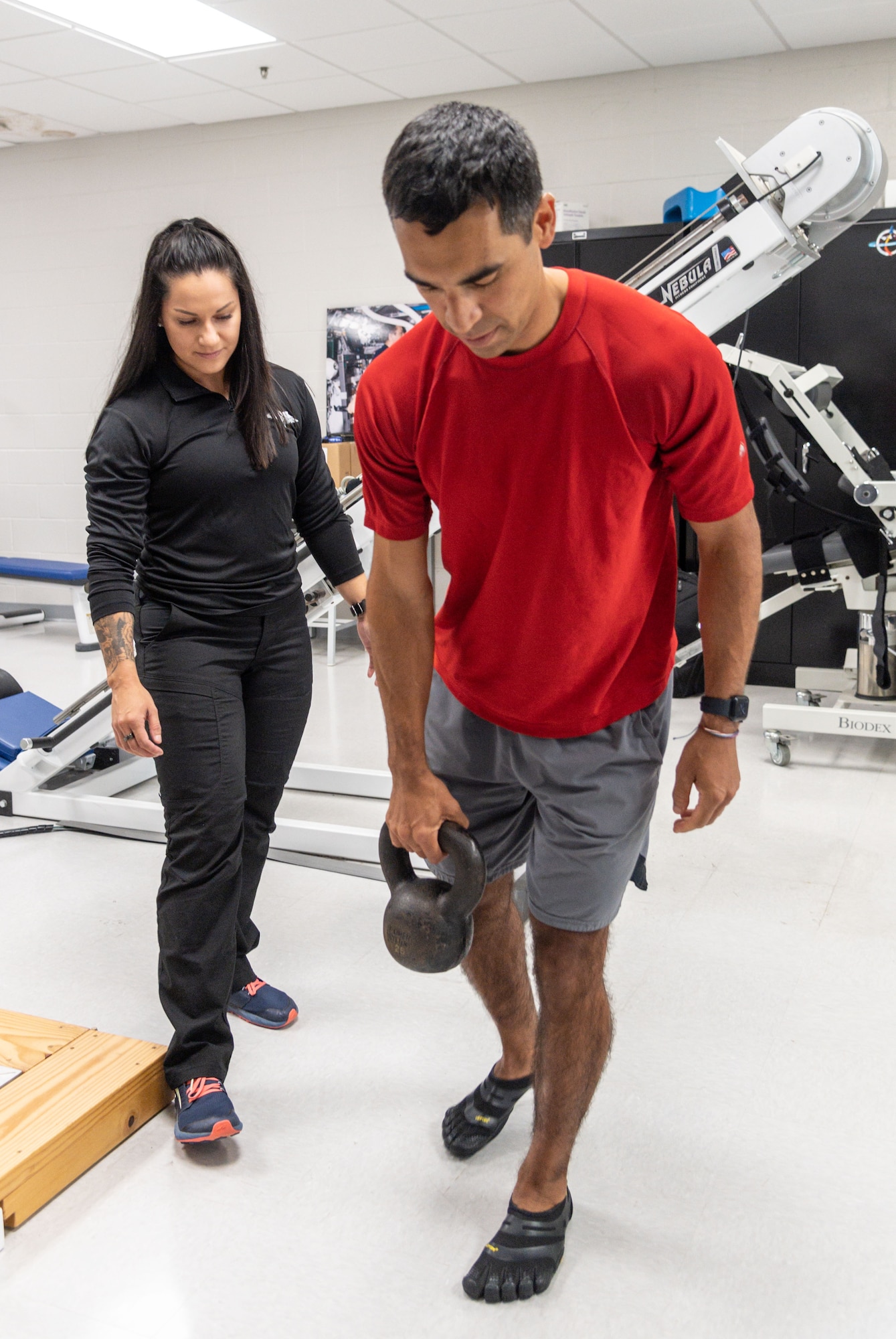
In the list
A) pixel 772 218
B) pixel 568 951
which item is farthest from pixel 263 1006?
pixel 772 218

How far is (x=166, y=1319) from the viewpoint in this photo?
1.50 metres

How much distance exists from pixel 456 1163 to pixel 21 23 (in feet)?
16.8

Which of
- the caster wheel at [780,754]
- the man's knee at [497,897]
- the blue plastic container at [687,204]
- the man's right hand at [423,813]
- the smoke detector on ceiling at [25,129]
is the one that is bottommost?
the caster wheel at [780,754]

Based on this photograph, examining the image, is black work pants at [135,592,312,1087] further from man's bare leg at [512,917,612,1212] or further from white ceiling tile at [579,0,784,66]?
white ceiling tile at [579,0,784,66]

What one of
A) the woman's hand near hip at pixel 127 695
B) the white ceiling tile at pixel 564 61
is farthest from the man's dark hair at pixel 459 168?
the white ceiling tile at pixel 564 61

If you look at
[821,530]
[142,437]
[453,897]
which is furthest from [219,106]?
[453,897]

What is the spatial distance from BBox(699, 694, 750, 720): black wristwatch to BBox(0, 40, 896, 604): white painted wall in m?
4.55

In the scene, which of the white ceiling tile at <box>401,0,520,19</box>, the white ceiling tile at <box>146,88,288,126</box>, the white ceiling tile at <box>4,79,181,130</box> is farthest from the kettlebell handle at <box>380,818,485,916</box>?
the white ceiling tile at <box>4,79,181,130</box>

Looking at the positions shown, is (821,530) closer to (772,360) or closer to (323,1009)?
(772,360)

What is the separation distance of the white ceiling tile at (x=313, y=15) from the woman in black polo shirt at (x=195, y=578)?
3242 mm

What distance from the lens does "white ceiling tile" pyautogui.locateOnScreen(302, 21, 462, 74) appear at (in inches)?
194

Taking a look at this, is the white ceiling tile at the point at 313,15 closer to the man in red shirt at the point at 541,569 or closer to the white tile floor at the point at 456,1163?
the white tile floor at the point at 456,1163

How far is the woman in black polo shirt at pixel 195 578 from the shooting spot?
1.89 m

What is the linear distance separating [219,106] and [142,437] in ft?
16.8
